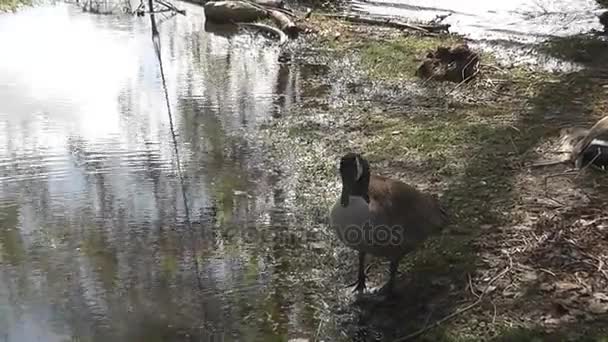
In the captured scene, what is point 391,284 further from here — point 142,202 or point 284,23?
point 284,23

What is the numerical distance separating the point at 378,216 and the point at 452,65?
182 inches

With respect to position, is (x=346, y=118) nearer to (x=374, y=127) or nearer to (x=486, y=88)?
(x=374, y=127)

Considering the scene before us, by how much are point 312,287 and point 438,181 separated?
65.0 inches

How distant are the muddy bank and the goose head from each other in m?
0.63

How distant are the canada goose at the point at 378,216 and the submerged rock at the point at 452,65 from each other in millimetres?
4142

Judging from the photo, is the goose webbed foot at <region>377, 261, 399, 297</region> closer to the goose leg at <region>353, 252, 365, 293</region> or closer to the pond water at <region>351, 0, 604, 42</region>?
the goose leg at <region>353, 252, 365, 293</region>

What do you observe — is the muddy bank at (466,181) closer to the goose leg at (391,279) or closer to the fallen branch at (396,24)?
the goose leg at (391,279)

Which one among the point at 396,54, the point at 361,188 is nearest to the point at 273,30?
the point at 396,54

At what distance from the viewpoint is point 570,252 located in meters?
4.11

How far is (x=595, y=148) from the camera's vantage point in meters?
5.27

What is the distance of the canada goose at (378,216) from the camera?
354 cm

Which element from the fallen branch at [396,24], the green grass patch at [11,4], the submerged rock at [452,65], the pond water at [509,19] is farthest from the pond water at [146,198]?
the pond water at [509,19]

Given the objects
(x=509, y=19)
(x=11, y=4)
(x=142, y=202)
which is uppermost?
(x=509, y=19)

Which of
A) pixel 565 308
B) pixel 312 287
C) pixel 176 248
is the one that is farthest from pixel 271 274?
pixel 565 308
